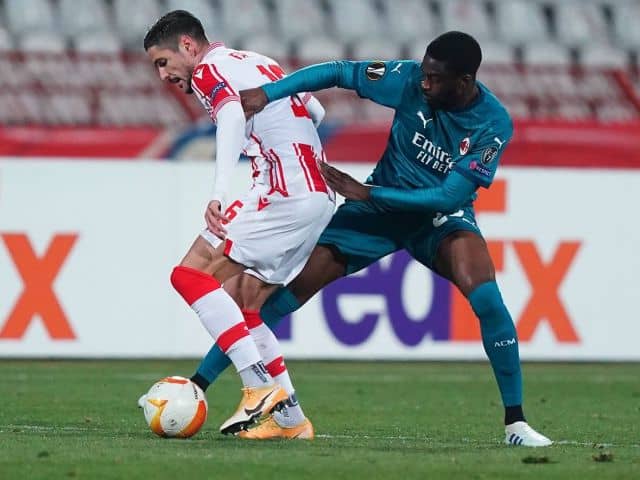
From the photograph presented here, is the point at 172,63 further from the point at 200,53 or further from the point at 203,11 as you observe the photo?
the point at 203,11

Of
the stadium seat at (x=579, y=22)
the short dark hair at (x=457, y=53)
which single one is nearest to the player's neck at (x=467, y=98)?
the short dark hair at (x=457, y=53)

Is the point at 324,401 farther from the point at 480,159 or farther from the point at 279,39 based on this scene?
the point at 279,39

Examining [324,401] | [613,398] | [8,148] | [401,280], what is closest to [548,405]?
[613,398]

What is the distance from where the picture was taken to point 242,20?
55.6ft

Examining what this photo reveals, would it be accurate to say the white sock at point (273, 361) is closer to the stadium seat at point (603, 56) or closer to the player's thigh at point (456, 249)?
the player's thigh at point (456, 249)

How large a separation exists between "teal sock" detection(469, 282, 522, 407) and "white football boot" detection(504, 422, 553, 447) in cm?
12

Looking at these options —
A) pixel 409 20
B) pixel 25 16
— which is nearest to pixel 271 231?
pixel 25 16

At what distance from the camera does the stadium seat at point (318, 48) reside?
54.4 ft

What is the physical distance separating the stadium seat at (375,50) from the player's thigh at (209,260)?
32.5ft

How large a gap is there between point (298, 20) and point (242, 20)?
28.4 inches

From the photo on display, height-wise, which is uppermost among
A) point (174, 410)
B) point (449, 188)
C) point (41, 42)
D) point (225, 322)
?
point (41, 42)

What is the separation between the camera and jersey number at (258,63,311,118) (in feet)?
22.8

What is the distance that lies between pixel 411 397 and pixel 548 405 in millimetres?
951

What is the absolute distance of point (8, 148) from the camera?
1223cm
